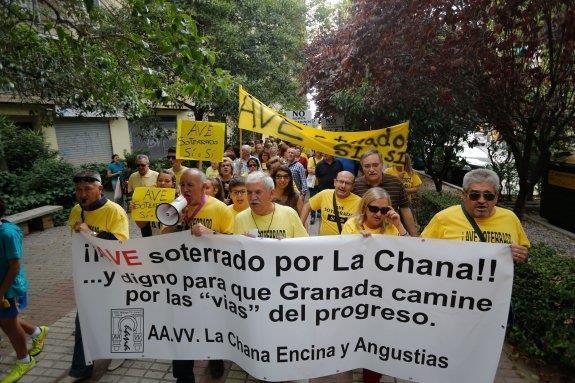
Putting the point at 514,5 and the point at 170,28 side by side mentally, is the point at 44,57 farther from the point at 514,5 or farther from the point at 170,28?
the point at 514,5

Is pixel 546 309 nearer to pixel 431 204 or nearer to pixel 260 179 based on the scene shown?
pixel 260 179

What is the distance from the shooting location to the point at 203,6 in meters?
13.8

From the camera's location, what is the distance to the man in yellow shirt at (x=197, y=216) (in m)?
3.27

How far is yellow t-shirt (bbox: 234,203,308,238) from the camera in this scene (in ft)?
10.6

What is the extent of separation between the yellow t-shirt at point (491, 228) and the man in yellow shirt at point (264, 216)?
120 centimetres

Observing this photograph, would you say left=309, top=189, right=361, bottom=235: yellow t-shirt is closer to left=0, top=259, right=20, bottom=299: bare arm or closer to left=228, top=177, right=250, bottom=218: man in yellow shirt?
left=228, top=177, right=250, bottom=218: man in yellow shirt

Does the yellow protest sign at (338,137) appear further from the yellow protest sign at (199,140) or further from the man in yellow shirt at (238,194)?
the man in yellow shirt at (238,194)

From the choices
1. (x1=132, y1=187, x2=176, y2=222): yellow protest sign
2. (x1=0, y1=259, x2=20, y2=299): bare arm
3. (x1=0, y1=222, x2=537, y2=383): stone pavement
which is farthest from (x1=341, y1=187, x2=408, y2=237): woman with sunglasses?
(x1=0, y1=259, x2=20, y2=299): bare arm

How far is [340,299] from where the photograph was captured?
106 inches

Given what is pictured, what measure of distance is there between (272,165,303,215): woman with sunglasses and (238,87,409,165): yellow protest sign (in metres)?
0.41

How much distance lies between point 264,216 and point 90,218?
157 centimetres

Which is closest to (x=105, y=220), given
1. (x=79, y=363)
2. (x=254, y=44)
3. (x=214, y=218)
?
(x=214, y=218)

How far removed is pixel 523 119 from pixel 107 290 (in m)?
6.48

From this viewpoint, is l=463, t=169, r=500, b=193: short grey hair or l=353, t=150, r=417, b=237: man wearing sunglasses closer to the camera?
l=463, t=169, r=500, b=193: short grey hair
